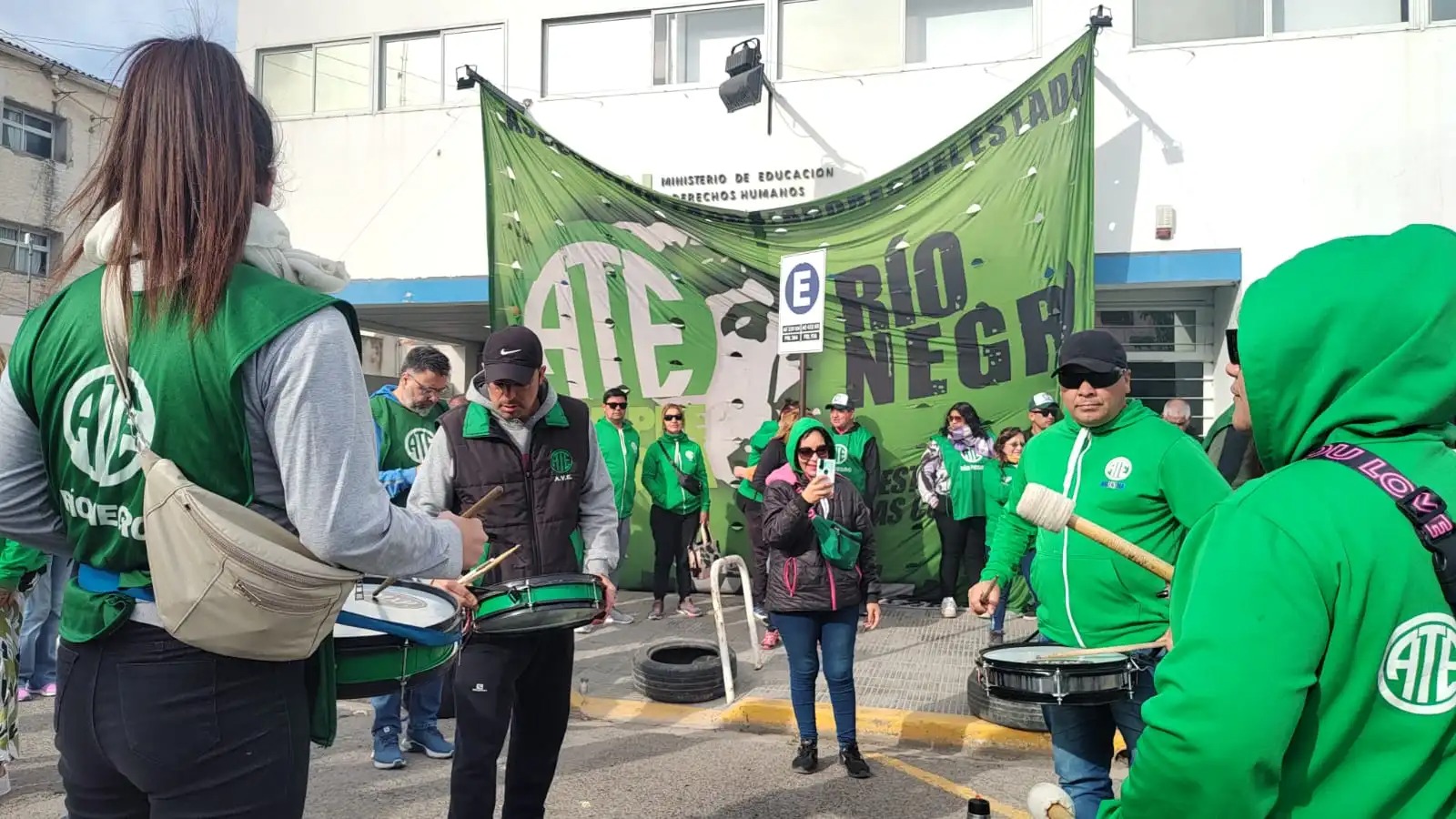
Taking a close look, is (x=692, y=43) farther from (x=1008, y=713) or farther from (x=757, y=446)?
(x=1008, y=713)

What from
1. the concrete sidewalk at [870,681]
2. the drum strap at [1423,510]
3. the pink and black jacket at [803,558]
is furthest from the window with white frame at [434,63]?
the drum strap at [1423,510]

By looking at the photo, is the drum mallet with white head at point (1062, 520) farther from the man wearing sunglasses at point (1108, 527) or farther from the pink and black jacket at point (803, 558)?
the pink and black jacket at point (803, 558)

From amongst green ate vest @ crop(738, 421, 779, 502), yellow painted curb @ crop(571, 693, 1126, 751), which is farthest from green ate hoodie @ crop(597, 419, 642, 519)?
yellow painted curb @ crop(571, 693, 1126, 751)

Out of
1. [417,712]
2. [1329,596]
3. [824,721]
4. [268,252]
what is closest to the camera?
[1329,596]

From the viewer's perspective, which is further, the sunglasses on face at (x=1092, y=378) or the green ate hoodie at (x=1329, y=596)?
the sunglasses on face at (x=1092, y=378)

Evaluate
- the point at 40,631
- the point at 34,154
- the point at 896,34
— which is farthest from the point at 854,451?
the point at 34,154

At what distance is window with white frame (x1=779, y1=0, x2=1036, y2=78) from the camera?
1079 cm

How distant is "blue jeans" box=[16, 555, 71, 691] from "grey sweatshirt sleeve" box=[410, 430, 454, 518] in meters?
4.20

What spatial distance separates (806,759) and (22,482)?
412 cm

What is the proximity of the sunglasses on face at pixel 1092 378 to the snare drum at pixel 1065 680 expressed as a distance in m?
1.03

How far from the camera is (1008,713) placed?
18.9ft

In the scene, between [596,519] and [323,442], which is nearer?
[323,442]

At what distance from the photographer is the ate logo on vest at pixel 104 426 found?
171 cm

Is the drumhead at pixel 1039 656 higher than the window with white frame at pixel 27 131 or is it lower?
lower
